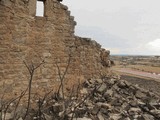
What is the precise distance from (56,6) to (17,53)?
80.0 inches

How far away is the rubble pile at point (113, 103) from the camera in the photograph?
27.5 ft

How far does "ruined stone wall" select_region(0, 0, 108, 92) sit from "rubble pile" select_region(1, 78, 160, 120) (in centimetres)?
66

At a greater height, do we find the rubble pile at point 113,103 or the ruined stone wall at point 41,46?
the ruined stone wall at point 41,46

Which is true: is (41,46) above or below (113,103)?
above

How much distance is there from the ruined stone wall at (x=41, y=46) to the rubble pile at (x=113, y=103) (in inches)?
25.9

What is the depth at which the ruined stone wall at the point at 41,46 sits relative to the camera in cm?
802

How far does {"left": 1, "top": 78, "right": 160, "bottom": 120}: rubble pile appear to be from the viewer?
8.37 m

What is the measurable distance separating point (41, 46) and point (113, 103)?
2830 mm

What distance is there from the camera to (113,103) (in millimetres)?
9445

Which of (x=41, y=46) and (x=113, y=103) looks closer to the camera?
(x=41, y=46)

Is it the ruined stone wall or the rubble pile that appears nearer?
the ruined stone wall

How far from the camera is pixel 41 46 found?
8.97 metres

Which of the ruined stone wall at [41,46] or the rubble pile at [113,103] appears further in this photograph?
the rubble pile at [113,103]

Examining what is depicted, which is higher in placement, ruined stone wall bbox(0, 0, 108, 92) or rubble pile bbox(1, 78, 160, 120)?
ruined stone wall bbox(0, 0, 108, 92)
